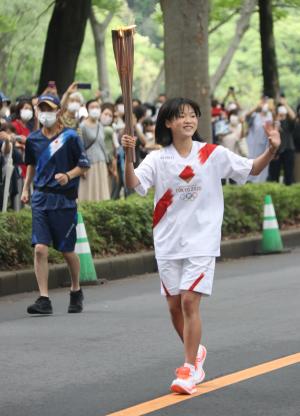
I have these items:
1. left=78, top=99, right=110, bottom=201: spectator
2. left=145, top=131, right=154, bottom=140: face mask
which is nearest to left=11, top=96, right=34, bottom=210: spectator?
left=78, top=99, right=110, bottom=201: spectator

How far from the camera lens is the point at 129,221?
16.1 meters

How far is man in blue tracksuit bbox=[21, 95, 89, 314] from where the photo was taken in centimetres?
1165

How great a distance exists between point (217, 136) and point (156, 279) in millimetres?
10049

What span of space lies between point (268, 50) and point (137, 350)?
20.2 metres

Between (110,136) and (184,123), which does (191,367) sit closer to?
(184,123)

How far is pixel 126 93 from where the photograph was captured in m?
7.34

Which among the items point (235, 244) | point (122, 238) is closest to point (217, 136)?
point (235, 244)

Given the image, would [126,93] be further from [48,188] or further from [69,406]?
[48,188]

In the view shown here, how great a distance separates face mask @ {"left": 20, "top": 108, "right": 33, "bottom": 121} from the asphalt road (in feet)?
18.0

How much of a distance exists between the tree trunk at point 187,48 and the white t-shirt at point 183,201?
1098cm

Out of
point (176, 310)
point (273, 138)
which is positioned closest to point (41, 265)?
point (176, 310)

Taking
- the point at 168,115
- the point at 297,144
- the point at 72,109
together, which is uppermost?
the point at 168,115

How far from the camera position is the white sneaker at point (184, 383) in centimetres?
739

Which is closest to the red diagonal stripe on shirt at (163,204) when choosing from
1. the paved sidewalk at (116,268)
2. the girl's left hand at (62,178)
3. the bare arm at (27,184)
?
the girl's left hand at (62,178)
